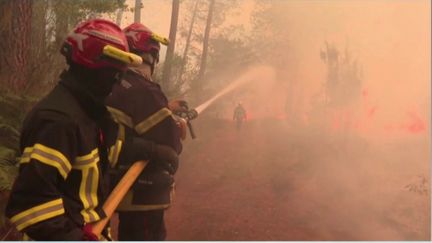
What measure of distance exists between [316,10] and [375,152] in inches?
495

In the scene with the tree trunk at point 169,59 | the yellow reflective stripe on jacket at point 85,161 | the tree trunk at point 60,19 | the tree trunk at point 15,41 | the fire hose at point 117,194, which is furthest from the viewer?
the tree trunk at point 169,59

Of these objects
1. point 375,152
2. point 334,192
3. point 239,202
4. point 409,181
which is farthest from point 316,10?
point 239,202

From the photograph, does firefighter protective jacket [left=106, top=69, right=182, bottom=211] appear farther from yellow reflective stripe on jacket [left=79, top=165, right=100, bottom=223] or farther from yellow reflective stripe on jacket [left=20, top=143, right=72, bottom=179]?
yellow reflective stripe on jacket [left=20, top=143, right=72, bottom=179]

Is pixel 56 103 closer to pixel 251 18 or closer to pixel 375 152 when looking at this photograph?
pixel 375 152

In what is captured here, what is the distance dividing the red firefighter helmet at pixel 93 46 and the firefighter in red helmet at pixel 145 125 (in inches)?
52.2

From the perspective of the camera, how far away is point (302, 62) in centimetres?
3050

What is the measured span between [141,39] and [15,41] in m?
3.59

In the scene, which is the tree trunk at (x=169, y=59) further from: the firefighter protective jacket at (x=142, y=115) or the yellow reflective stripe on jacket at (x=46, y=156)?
the yellow reflective stripe on jacket at (x=46, y=156)

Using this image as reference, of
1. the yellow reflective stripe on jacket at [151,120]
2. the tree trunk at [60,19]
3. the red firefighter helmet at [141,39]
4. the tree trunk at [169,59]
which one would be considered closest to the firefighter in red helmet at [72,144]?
the yellow reflective stripe on jacket at [151,120]

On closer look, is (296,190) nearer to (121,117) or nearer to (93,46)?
(121,117)

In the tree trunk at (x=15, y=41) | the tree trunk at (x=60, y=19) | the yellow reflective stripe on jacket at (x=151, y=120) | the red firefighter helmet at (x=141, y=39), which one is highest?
the tree trunk at (x=60, y=19)

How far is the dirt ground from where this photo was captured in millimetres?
9891

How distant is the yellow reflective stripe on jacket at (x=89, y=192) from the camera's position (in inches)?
82.0

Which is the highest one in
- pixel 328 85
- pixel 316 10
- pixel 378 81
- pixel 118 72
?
pixel 316 10
